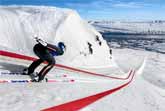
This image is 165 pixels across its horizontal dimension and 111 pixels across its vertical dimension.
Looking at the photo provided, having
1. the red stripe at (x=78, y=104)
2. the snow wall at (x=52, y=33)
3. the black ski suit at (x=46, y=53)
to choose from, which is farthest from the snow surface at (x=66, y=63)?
the black ski suit at (x=46, y=53)

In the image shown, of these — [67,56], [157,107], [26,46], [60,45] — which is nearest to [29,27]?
[26,46]

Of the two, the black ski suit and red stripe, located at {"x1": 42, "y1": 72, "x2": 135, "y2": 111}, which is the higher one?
the black ski suit

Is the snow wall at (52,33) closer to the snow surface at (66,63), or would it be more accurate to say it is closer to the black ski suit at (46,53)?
the snow surface at (66,63)

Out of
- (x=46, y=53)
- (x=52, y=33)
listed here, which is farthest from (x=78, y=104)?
(x=52, y=33)

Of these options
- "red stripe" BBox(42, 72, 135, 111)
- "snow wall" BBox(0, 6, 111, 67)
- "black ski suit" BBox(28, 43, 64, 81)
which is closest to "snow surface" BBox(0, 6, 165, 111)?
"snow wall" BBox(0, 6, 111, 67)

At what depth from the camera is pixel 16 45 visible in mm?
20453

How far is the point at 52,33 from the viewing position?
2264 centimetres

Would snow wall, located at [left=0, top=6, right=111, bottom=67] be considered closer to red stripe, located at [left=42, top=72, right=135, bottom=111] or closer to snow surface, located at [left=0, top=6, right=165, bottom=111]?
snow surface, located at [left=0, top=6, right=165, bottom=111]

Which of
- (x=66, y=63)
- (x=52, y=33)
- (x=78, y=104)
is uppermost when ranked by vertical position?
(x=52, y=33)

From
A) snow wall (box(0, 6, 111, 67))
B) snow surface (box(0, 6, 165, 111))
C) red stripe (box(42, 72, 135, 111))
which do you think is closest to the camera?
red stripe (box(42, 72, 135, 111))

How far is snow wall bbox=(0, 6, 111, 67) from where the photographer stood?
2056cm

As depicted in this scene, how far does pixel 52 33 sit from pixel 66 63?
8.68ft

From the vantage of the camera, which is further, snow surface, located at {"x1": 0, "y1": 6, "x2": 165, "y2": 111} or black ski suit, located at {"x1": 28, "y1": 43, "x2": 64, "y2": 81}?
black ski suit, located at {"x1": 28, "y1": 43, "x2": 64, "y2": 81}

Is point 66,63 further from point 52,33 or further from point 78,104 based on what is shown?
point 78,104
